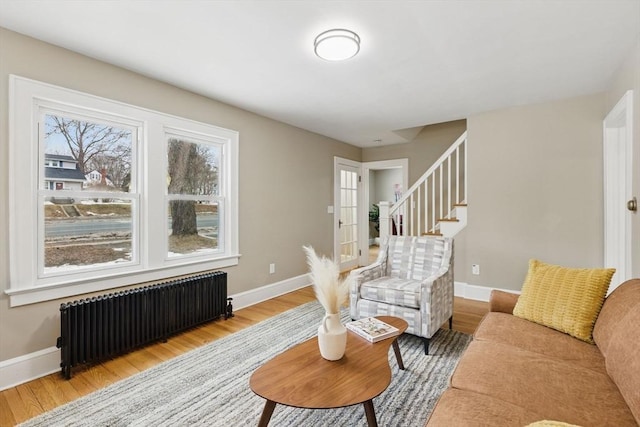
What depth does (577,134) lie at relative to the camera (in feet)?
10.6

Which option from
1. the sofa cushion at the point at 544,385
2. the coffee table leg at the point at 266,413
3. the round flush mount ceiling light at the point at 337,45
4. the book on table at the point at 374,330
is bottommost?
the coffee table leg at the point at 266,413

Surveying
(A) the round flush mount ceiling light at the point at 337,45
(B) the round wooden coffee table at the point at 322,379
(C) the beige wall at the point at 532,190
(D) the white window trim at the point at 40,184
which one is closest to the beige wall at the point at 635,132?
(C) the beige wall at the point at 532,190

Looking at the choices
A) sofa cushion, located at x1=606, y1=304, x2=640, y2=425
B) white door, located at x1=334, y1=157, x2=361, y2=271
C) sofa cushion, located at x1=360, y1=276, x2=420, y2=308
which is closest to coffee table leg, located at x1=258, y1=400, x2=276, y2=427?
sofa cushion, located at x1=606, y1=304, x2=640, y2=425

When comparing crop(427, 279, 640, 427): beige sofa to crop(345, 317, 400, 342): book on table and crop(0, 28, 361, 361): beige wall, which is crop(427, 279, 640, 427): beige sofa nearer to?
crop(345, 317, 400, 342): book on table

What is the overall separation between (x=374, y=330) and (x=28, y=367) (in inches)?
91.9

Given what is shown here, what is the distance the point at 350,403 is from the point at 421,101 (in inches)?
120

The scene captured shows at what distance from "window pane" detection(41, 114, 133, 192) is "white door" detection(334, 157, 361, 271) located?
3272 mm

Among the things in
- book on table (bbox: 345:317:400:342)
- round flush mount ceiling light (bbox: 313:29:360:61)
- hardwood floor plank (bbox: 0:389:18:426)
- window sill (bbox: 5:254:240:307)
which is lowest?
hardwood floor plank (bbox: 0:389:18:426)

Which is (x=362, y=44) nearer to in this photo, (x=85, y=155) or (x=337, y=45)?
(x=337, y=45)

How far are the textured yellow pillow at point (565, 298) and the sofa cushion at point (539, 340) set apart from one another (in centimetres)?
5

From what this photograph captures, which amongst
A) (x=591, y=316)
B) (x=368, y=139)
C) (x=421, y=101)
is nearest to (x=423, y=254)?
(x=591, y=316)

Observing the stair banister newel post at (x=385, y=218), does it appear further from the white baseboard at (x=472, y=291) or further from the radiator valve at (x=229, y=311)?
the radiator valve at (x=229, y=311)

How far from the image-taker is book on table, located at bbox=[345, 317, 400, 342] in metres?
1.76

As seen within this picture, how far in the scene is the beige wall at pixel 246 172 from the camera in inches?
78.9
